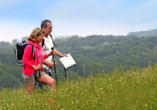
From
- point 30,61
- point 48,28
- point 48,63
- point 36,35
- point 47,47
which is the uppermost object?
point 48,28

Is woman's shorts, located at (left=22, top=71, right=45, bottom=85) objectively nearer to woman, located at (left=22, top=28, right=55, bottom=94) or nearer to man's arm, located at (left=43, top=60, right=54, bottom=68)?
woman, located at (left=22, top=28, right=55, bottom=94)

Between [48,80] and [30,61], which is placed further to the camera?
[48,80]

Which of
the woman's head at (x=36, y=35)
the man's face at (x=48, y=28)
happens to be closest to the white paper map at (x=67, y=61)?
the man's face at (x=48, y=28)

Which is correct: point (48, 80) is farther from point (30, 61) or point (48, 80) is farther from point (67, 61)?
point (67, 61)

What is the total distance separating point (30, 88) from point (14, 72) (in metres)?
123

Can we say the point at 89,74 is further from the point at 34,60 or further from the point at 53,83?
the point at 34,60

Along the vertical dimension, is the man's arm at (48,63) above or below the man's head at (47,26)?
below

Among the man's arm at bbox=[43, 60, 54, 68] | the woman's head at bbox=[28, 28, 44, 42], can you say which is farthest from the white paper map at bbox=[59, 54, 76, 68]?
the woman's head at bbox=[28, 28, 44, 42]

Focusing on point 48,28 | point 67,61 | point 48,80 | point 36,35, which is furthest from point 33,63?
point 48,28

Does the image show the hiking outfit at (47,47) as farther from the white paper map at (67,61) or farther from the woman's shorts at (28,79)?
the woman's shorts at (28,79)

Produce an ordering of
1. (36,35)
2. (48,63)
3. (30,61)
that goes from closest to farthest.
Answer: (30,61), (36,35), (48,63)

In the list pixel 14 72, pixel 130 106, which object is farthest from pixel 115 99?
pixel 14 72

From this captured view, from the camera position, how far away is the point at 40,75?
5391mm

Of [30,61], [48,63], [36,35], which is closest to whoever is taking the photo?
[30,61]
